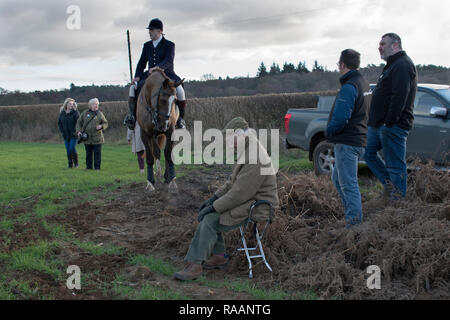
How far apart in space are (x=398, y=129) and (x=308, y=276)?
2.65m

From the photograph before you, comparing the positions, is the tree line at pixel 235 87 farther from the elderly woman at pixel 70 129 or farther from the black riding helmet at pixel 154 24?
the black riding helmet at pixel 154 24

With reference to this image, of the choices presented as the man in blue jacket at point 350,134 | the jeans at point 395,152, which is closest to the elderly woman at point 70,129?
the man in blue jacket at point 350,134

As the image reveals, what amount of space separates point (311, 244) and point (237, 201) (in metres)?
1.33

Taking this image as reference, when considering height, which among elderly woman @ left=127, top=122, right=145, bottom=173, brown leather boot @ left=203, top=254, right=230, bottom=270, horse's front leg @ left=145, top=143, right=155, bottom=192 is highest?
elderly woman @ left=127, top=122, right=145, bottom=173

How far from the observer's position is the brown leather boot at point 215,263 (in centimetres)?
503

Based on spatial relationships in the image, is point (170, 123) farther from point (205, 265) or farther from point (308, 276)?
point (308, 276)

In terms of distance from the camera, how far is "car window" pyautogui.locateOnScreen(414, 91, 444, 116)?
8.54 metres

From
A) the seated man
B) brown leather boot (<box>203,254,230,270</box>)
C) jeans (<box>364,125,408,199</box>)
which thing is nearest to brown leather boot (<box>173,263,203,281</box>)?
the seated man

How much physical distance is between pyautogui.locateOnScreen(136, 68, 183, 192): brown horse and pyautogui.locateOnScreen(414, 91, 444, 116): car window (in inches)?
194

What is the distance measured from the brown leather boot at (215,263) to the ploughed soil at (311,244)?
0.10 m

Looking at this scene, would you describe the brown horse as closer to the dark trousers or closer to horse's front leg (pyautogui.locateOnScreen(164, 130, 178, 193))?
horse's front leg (pyautogui.locateOnScreen(164, 130, 178, 193))

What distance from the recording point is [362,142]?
18.3ft

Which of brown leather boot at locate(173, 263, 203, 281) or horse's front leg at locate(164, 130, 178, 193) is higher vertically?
horse's front leg at locate(164, 130, 178, 193)
